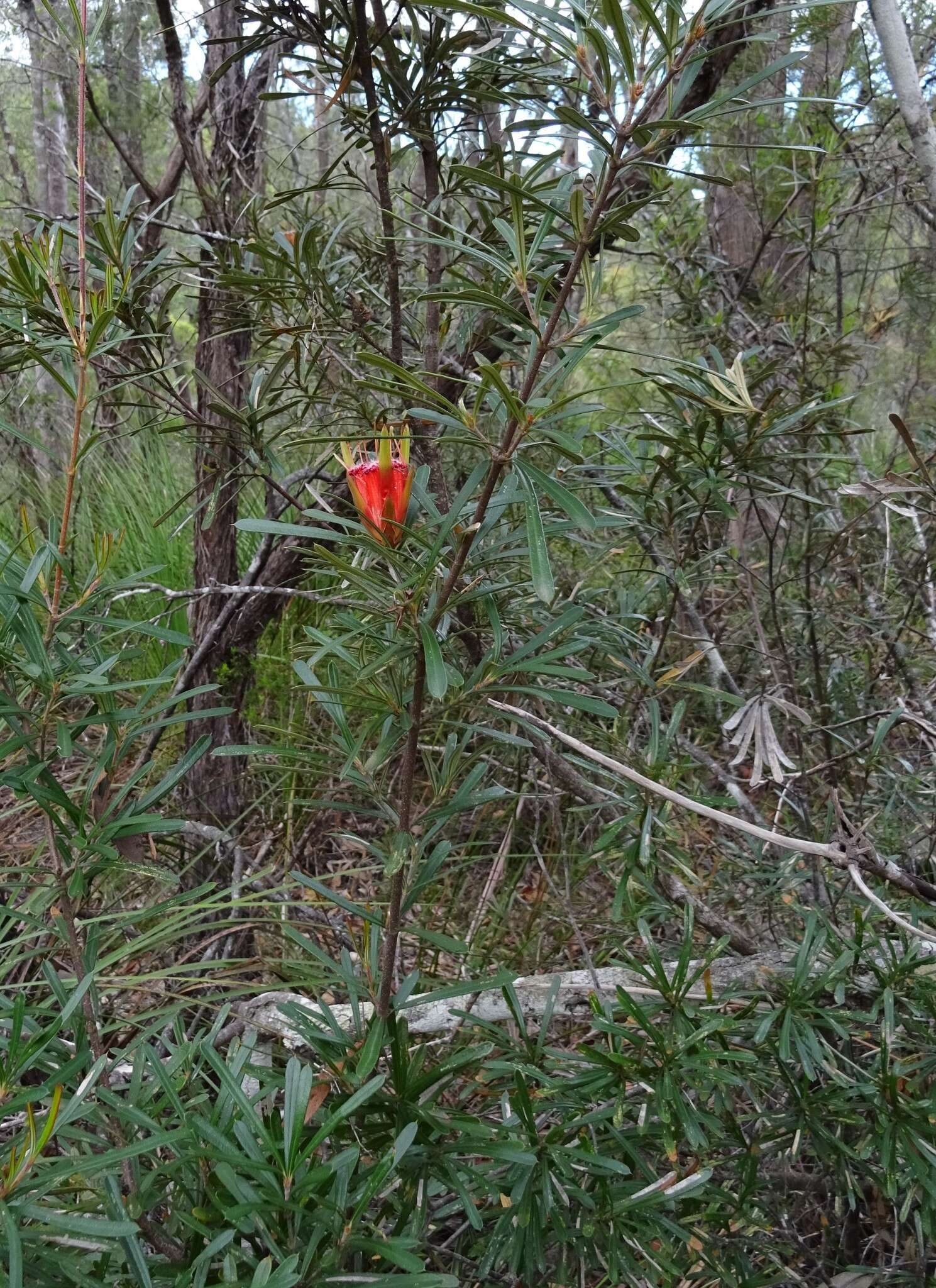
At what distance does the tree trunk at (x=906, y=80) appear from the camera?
115cm

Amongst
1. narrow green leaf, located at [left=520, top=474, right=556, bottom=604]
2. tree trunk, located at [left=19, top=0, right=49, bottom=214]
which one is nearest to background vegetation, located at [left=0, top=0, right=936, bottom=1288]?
narrow green leaf, located at [left=520, top=474, right=556, bottom=604]

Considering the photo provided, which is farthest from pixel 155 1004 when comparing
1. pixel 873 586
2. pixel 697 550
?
pixel 873 586

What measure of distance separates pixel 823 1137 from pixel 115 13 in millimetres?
4001

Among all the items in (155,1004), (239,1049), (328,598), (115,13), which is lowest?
(155,1004)

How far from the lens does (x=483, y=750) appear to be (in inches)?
29.5

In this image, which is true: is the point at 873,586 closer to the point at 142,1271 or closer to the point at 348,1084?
the point at 348,1084

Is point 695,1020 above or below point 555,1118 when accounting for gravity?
above

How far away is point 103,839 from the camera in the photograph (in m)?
0.61

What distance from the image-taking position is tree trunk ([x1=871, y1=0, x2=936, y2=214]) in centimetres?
115

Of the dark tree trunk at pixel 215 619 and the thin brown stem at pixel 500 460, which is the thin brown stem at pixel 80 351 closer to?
the thin brown stem at pixel 500 460

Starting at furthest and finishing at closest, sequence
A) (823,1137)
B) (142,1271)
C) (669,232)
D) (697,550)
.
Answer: (669,232) → (697,550) → (823,1137) → (142,1271)

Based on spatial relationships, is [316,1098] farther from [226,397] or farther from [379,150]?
[226,397]

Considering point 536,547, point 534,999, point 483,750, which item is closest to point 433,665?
point 536,547

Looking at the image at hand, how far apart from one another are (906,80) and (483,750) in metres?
1.09
